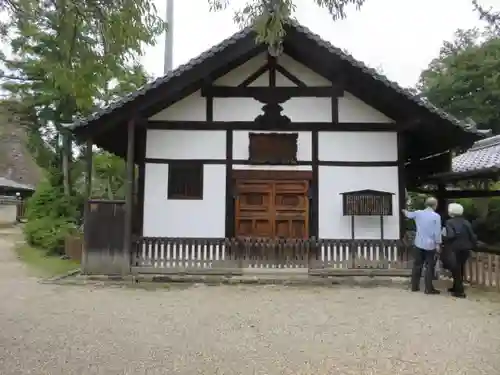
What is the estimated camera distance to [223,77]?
10.7 m

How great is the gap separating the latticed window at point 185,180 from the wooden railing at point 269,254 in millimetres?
1095

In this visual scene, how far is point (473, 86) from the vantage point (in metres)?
26.3

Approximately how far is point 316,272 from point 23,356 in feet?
20.8

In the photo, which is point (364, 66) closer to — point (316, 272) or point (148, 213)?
point (316, 272)

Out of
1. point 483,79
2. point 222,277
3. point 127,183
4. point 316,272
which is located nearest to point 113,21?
point 127,183

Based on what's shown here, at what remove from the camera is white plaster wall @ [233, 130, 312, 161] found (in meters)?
10.6

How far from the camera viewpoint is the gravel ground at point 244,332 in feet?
14.4

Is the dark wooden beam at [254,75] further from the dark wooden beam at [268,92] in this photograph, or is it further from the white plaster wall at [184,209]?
the white plaster wall at [184,209]

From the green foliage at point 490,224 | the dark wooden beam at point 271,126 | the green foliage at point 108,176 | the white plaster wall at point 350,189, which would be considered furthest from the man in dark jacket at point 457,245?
the green foliage at point 108,176

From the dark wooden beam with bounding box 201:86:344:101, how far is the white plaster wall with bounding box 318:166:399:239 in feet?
5.44

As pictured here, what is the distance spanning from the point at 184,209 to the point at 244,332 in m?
5.22

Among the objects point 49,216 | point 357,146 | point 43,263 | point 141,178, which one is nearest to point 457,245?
point 357,146

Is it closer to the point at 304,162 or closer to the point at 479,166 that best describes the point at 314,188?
the point at 304,162

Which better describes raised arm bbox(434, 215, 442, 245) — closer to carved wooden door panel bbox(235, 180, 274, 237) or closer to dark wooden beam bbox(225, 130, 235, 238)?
carved wooden door panel bbox(235, 180, 274, 237)
